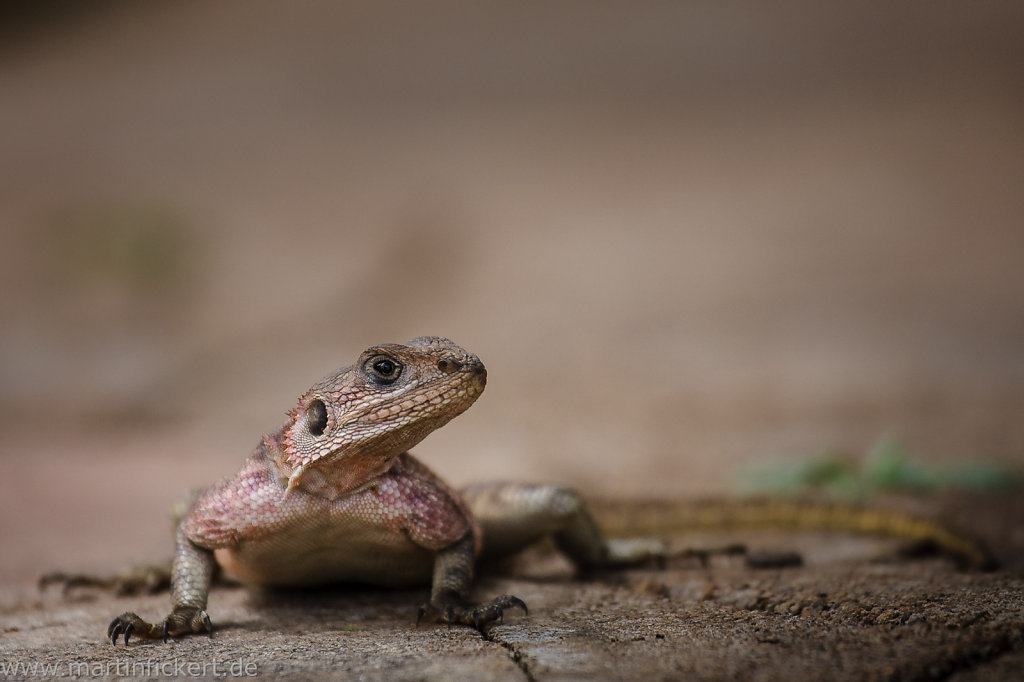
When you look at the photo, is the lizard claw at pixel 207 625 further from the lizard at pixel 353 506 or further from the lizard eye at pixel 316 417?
the lizard eye at pixel 316 417

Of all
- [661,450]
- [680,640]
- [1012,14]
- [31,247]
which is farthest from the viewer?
[1012,14]

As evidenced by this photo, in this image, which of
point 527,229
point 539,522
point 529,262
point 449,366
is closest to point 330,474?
point 449,366

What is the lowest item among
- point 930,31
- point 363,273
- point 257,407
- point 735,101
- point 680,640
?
point 680,640

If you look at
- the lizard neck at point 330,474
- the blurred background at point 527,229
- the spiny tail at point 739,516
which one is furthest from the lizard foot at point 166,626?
the blurred background at point 527,229

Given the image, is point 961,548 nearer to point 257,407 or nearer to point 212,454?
point 212,454

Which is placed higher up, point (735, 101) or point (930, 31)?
point (930, 31)

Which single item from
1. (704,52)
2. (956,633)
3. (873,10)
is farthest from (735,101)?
(956,633)

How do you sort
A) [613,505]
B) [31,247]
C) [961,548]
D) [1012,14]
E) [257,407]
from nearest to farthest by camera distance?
[961,548]
[613,505]
[257,407]
[31,247]
[1012,14]
